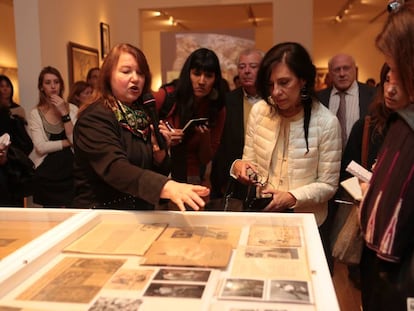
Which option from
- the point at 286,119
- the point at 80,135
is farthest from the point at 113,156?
the point at 286,119

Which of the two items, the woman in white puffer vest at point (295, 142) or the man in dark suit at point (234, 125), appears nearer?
the woman in white puffer vest at point (295, 142)

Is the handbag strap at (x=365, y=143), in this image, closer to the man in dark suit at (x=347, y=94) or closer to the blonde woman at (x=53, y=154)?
the man in dark suit at (x=347, y=94)

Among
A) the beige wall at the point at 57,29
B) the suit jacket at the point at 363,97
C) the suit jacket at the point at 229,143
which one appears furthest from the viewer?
the beige wall at the point at 57,29

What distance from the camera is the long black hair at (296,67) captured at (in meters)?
2.10

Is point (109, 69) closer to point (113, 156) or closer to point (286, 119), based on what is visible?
point (113, 156)

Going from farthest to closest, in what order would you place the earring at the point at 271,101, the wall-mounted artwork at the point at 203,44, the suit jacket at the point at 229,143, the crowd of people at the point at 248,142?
1. the wall-mounted artwork at the point at 203,44
2. the suit jacket at the point at 229,143
3. the earring at the point at 271,101
4. the crowd of people at the point at 248,142

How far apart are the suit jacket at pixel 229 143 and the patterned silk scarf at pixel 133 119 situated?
1.19m

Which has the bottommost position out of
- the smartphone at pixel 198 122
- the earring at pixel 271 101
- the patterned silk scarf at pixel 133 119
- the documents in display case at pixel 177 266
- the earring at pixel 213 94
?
the documents in display case at pixel 177 266

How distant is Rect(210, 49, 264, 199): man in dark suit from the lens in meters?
3.12

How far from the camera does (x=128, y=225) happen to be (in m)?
1.64

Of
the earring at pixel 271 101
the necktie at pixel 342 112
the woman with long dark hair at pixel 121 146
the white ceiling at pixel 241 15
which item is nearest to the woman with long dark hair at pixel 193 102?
the earring at pixel 271 101

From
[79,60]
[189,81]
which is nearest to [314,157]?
[189,81]

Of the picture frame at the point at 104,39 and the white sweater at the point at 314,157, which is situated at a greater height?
the picture frame at the point at 104,39

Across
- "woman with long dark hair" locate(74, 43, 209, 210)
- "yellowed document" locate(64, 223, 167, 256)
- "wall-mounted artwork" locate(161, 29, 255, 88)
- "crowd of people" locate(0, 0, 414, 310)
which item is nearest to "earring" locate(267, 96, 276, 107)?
"crowd of people" locate(0, 0, 414, 310)
